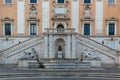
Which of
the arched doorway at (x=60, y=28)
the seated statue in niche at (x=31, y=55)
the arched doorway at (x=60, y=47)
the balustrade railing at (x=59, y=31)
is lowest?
the seated statue in niche at (x=31, y=55)

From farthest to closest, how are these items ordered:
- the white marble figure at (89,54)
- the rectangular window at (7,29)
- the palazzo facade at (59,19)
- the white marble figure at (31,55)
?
the rectangular window at (7,29) → the palazzo facade at (59,19) → the white marble figure at (89,54) → the white marble figure at (31,55)

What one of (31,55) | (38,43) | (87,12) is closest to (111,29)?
(87,12)

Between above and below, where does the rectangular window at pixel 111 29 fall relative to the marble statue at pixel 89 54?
above

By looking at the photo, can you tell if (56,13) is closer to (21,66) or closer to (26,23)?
(26,23)

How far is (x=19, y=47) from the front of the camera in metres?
54.5

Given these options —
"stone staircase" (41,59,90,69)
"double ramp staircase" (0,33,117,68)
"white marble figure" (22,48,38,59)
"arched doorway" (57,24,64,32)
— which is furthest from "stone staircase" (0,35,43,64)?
"stone staircase" (41,59,90,69)

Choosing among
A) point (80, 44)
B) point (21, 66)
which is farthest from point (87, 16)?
point (21, 66)

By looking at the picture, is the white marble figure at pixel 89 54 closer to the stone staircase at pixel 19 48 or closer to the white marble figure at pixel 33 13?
the stone staircase at pixel 19 48

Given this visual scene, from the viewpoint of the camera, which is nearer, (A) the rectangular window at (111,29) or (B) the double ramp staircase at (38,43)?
(B) the double ramp staircase at (38,43)

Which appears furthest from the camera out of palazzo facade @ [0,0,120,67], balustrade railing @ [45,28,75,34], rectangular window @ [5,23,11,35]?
rectangular window @ [5,23,11,35]

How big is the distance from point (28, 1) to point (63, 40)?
1002 cm

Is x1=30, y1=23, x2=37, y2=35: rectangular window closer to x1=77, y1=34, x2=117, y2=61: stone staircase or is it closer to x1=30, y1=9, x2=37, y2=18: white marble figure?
x1=30, y1=9, x2=37, y2=18: white marble figure

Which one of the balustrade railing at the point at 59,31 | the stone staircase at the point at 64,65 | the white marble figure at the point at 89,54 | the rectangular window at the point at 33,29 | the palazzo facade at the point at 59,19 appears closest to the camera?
the stone staircase at the point at 64,65

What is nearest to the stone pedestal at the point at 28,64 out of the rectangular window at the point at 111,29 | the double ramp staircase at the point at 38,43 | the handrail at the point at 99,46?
the double ramp staircase at the point at 38,43
